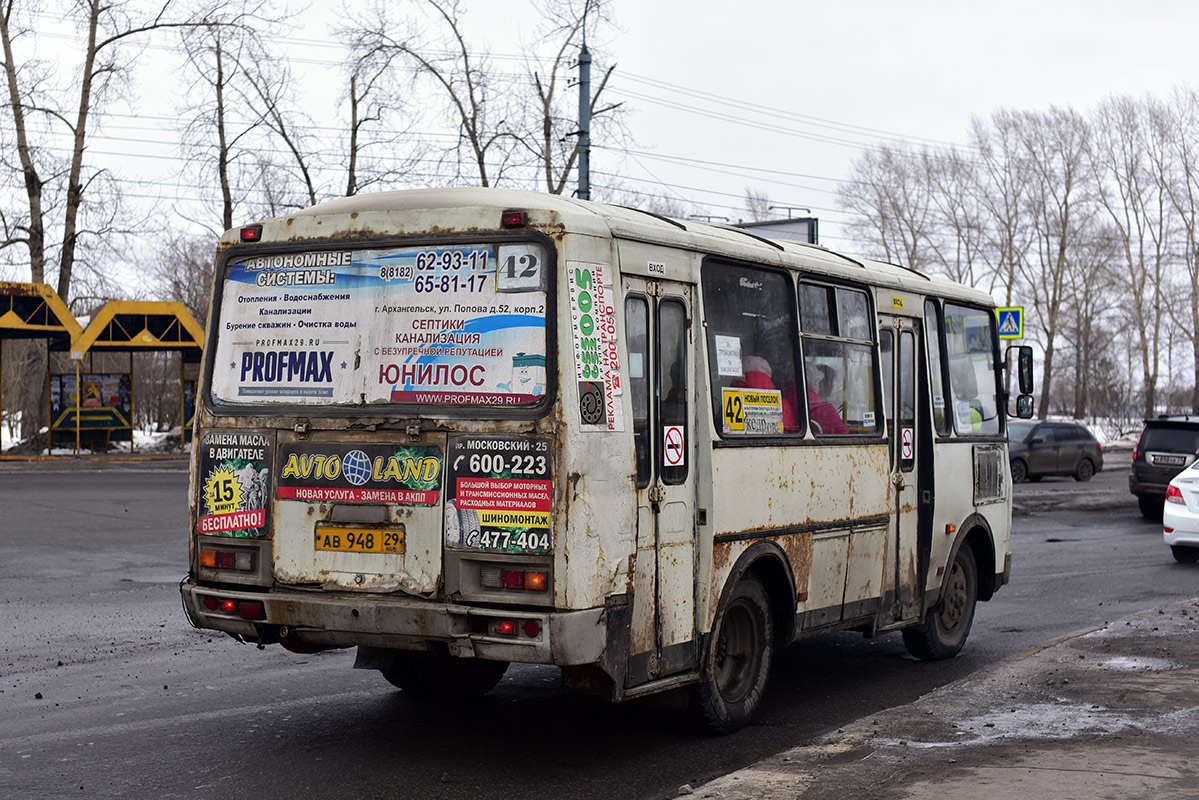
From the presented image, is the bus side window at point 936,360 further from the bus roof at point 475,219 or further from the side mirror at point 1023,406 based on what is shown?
the bus roof at point 475,219

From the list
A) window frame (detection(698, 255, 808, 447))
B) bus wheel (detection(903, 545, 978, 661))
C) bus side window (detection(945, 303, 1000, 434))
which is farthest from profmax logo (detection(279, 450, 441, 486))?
bus side window (detection(945, 303, 1000, 434))

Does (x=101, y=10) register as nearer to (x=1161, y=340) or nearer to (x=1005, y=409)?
(x=1005, y=409)

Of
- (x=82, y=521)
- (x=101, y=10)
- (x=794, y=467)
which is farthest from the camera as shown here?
(x=101, y=10)

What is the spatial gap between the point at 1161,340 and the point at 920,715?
79.7 m

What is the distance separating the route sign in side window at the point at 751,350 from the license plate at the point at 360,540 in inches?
72.8

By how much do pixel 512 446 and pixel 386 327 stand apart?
953 millimetres

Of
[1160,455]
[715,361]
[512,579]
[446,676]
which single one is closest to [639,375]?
[715,361]

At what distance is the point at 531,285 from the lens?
20.1ft

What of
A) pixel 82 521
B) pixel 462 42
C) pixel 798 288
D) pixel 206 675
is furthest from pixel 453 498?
pixel 462 42

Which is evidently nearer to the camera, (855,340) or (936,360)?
(855,340)

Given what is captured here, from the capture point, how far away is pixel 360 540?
247 inches

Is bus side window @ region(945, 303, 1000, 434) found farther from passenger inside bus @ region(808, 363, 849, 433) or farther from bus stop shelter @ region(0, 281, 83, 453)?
bus stop shelter @ region(0, 281, 83, 453)

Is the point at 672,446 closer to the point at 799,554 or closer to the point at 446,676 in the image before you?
the point at 799,554

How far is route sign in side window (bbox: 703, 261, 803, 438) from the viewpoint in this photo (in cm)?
707
